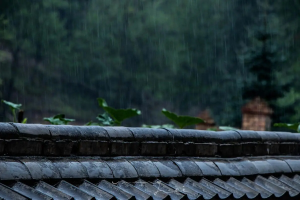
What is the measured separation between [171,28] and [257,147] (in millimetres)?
19998

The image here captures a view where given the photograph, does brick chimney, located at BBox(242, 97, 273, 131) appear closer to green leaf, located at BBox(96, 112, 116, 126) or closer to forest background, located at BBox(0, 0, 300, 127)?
green leaf, located at BBox(96, 112, 116, 126)

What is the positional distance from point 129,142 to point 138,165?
0.10 m

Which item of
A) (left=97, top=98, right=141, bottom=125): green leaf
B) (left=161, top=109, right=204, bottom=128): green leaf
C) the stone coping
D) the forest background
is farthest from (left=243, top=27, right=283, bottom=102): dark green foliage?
the stone coping

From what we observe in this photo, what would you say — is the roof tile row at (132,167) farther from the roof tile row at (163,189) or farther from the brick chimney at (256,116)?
the brick chimney at (256,116)

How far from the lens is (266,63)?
13570mm

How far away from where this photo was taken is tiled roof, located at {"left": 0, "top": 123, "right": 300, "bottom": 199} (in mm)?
1671

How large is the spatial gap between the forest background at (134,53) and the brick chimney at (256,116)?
7.18 meters

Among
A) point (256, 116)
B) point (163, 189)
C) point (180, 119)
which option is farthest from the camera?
point (256, 116)

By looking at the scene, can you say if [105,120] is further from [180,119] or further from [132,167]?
[132,167]

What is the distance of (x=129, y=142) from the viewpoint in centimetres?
206

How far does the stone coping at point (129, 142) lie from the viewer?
1733 mm

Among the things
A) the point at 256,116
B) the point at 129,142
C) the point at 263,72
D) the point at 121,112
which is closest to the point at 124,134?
the point at 129,142

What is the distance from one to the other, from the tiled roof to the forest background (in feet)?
46.0

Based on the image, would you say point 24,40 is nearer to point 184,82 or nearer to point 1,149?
point 184,82
